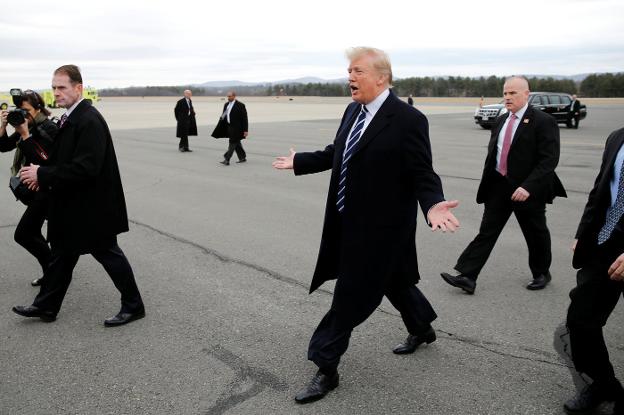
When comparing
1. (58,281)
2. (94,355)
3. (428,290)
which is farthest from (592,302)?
(58,281)

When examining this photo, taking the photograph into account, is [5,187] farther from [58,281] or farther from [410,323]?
[410,323]

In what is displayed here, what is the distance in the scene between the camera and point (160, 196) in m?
9.21

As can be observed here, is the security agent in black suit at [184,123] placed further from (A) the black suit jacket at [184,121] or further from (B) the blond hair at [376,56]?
(B) the blond hair at [376,56]

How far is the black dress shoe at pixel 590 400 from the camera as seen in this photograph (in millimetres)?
2916

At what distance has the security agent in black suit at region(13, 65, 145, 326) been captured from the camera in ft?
12.4

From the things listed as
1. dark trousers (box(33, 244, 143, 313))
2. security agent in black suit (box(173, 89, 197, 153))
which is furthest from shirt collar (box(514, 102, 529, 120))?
security agent in black suit (box(173, 89, 197, 153))

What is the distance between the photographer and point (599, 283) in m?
2.78

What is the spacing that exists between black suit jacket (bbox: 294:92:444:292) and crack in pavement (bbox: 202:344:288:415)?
820mm

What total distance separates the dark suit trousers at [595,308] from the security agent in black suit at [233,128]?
35.8 feet

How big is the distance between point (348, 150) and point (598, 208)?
1360 millimetres

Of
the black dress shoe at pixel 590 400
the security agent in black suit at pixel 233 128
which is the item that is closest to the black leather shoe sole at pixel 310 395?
the black dress shoe at pixel 590 400

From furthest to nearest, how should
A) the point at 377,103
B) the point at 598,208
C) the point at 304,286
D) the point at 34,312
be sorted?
the point at 304,286 < the point at 34,312 < the point at 377,103 < the point at 598,208

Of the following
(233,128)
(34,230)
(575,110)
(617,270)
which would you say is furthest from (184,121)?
(575,110)

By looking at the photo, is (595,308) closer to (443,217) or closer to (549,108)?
(443,217)
